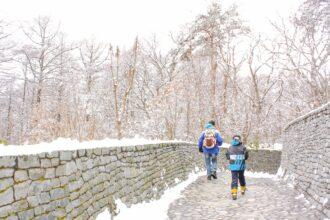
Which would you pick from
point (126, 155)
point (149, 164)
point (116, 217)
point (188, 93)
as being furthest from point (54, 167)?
point (188, 93)

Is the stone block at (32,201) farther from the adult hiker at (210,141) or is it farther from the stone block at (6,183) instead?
the adult hiker at (210,141)

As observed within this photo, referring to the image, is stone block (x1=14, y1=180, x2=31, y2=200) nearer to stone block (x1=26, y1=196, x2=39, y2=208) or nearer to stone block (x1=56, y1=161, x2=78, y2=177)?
stone block (x1=26, y1=196, x2=39, y2=208)

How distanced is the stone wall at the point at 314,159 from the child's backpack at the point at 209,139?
249cm

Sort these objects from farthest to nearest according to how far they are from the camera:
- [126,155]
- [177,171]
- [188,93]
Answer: [188,93], [177,171], [126,155]

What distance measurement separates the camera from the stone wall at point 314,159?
7.40 m

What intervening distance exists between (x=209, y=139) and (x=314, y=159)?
363 centimetres

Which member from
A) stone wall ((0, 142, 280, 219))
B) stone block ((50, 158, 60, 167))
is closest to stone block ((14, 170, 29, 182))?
stone wall ((0, 142, 280, 219))

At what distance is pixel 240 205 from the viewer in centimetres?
847

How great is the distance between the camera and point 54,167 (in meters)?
4.48

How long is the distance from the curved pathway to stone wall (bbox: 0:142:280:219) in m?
0.81

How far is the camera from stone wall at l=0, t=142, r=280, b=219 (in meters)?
3.70

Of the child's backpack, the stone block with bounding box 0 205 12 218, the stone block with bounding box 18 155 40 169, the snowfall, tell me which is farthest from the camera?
the child's backpack

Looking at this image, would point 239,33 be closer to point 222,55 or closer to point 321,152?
point 222,55

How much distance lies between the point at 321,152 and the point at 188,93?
16.8m
